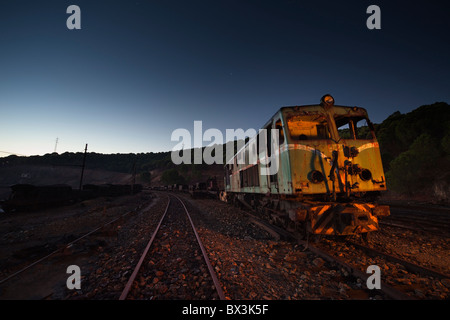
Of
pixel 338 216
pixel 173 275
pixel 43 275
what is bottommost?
pixel 43 275

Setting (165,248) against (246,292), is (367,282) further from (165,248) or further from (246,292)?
(165,248)

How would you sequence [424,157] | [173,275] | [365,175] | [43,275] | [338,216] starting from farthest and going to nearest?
[424,157], [365,175], [338,216], [43,275], [173,275]

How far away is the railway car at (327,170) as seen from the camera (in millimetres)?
4703

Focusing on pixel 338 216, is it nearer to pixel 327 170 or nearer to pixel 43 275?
pixel 327 170

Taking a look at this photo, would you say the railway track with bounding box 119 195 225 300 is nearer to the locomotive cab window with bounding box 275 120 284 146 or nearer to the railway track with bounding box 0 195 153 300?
the railway track with bounding box 0 195 153 300

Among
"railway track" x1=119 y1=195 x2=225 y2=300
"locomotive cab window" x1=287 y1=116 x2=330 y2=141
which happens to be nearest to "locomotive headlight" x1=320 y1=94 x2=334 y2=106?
"locomotive cab window" x1=287 y1=116 x2=330 y2=141

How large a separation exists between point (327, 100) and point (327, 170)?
220 cm

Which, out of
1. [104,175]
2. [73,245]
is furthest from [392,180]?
[104,175]

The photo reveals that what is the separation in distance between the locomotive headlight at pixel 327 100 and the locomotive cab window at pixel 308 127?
466 mm

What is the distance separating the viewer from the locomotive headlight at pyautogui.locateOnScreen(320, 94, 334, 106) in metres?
5.60

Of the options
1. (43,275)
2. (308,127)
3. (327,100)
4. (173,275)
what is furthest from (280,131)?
(43,275)

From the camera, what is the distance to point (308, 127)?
562 centimetres

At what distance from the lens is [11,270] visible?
460 centimetres

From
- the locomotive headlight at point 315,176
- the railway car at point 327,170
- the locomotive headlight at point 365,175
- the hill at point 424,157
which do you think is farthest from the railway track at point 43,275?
the hill at point 424,157
